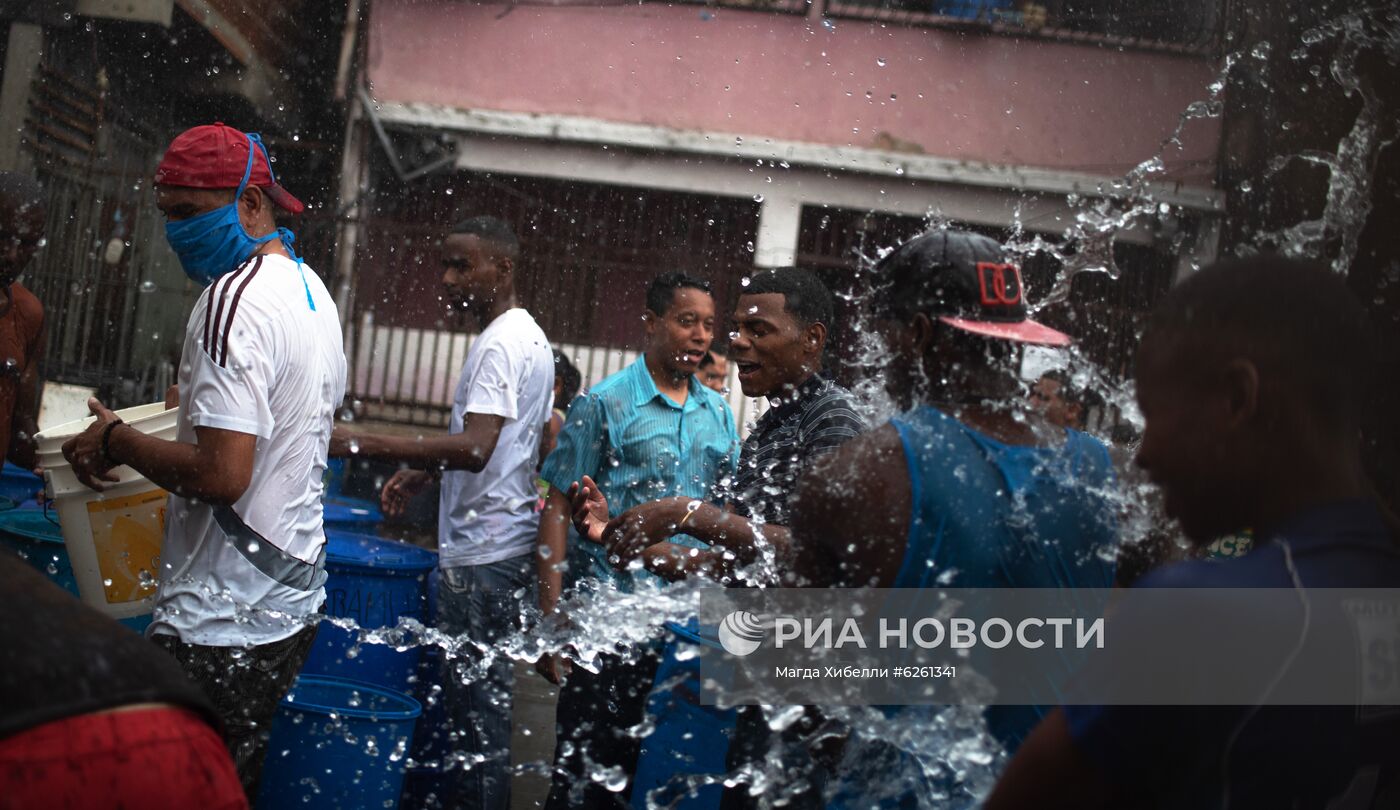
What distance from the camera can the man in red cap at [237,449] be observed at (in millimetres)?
2621

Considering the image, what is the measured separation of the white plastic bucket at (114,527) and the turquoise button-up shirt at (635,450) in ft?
4.42

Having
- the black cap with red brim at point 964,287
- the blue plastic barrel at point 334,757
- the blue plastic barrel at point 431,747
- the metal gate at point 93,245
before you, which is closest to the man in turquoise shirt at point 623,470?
the blue plastic barrel at point 431,747

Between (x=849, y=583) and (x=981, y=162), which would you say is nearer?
(x=849, y=583)

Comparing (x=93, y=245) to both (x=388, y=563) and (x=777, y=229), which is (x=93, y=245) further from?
(x=388, y=563)

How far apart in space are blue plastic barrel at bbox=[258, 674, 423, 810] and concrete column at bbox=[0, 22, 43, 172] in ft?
23.0

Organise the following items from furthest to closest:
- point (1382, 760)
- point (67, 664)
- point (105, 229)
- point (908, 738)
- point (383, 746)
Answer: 1. point (105, 229)
2. point (383, 746)
3. point (908, 738)
4. point (1382, 760)
5. point (67, 664)

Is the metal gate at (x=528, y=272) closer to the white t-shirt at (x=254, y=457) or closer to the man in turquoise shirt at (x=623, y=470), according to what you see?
the man in turquoise shirt at (x=623, y=470)

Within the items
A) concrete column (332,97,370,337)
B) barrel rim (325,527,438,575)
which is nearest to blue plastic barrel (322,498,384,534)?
barrel rim (325,527,438,575)

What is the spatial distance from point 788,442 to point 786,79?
8254 mm

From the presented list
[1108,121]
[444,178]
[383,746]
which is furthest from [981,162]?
[383,746]

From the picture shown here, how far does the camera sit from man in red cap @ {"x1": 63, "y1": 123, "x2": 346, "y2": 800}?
262 cm

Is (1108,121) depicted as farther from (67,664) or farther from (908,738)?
(67,664)

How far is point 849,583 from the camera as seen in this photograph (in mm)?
2020

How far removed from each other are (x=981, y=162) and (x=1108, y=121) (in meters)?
1.23
